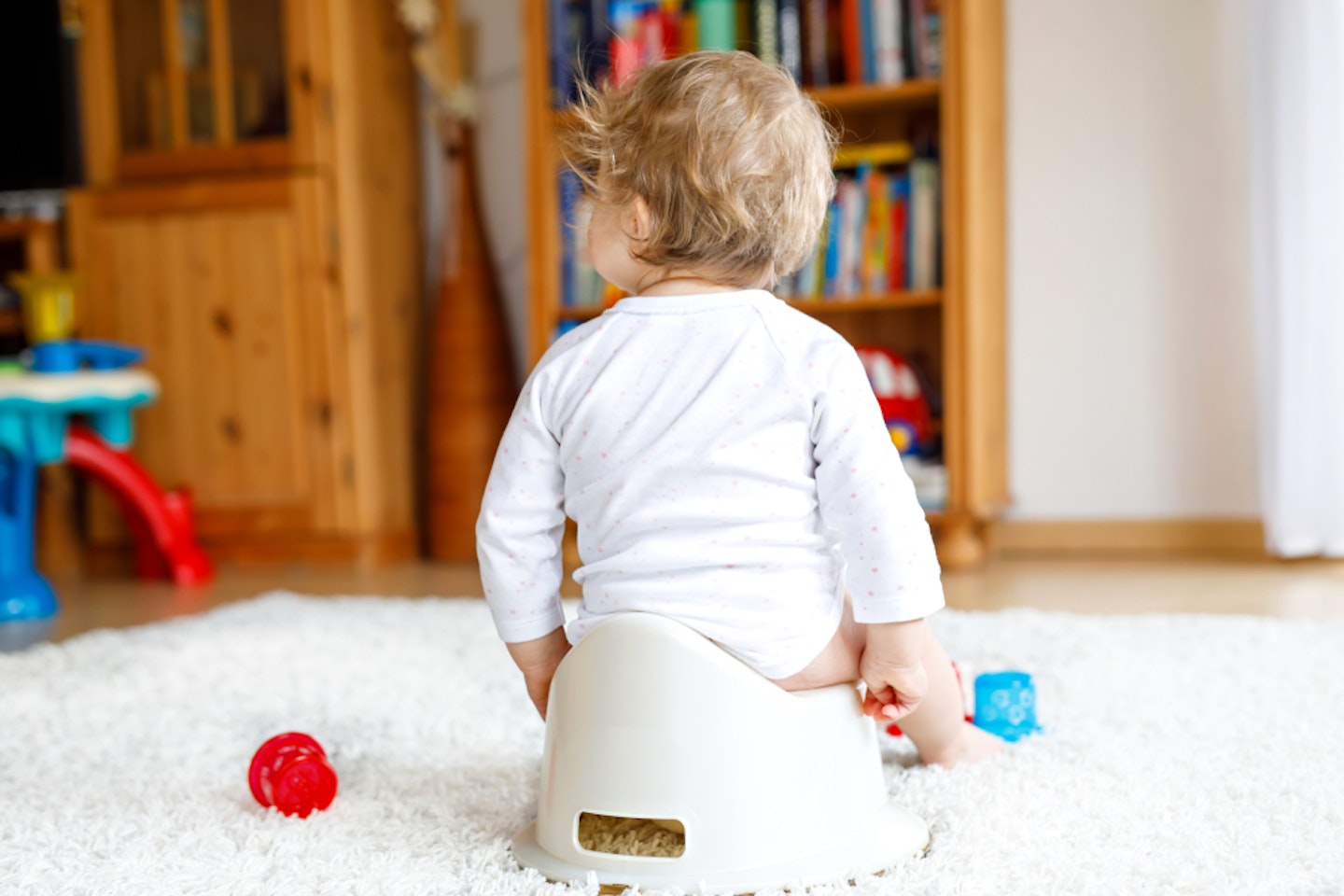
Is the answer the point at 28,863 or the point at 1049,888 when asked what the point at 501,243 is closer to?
the point at 28,863

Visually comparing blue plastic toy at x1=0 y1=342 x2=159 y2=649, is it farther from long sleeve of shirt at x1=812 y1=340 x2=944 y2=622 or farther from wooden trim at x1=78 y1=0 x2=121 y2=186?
long sleeve of shirt at x1=812 y1=340 x2=944 y2=622

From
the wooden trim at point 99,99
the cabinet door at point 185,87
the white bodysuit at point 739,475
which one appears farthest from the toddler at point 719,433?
the wooden trim at point 99,99

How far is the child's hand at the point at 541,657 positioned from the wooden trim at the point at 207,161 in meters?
1.90

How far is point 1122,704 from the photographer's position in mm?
1237

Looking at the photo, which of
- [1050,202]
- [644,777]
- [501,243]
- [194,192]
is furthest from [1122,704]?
[194,192]

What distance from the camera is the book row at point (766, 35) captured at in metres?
2.24

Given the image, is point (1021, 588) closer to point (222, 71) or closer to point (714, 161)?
point (714, 161)

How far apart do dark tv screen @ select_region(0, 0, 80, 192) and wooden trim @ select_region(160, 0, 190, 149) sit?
22cm

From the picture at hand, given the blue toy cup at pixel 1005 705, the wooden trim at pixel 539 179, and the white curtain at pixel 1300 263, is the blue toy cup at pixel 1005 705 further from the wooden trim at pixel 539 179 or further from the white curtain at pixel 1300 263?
the wooden trim at pixel 539 179

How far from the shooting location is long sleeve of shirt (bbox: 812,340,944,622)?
0.81 metres

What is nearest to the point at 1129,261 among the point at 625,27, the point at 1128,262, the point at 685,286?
the point at 1128,262

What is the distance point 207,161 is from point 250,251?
21 cm

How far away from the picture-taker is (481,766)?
1.11 metres

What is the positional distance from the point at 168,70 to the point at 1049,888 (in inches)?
97.4
